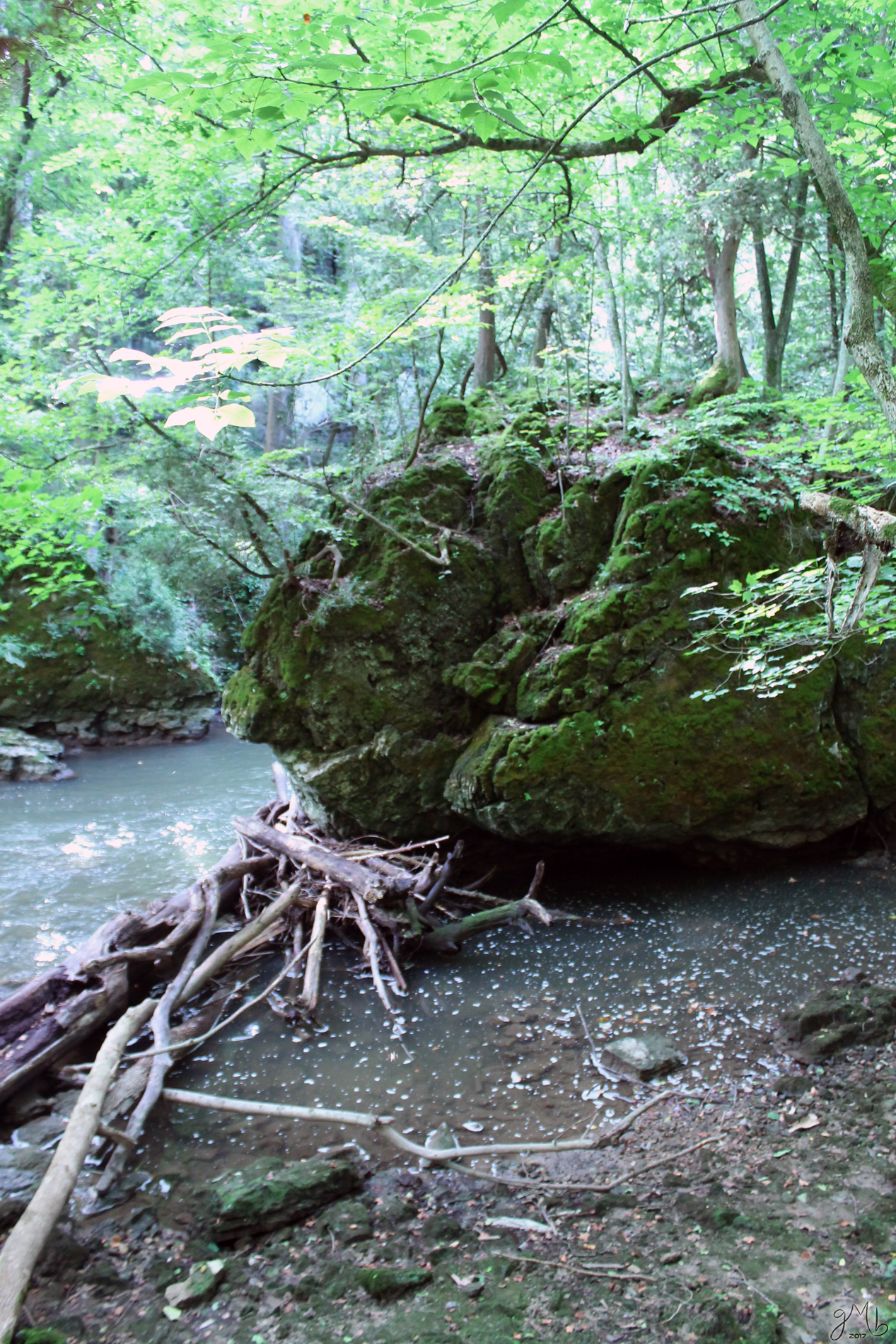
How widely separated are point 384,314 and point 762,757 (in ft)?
20.5

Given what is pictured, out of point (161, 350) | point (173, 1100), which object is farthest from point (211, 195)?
point (161, 350)

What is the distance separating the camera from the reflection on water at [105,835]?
7.35m

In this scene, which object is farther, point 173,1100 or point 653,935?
point 653,935

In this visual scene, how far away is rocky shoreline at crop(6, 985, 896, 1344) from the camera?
2.75 m

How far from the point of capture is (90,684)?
1644 centimetres

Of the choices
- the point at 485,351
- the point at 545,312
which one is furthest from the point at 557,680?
the point at 545,312

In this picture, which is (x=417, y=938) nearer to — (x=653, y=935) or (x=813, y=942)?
(x=653, y=935)

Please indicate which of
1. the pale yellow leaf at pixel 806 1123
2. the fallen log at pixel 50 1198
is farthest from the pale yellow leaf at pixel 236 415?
the pale yellow leaf at pixel 806 1123

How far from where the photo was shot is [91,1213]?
362cm

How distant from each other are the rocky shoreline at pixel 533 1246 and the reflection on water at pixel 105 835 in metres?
3.69

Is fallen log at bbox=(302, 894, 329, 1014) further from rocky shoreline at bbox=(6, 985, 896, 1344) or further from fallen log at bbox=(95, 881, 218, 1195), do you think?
rocky shoreline at bbox=(6, 985, 896, 1344)

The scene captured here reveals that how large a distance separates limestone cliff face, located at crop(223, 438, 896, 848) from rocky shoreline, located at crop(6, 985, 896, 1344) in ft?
9.15

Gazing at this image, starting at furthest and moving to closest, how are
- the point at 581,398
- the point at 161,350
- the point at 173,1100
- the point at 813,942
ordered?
the point at 161,350, the point at 581,398, the point at 813,942, the point at 173,1100

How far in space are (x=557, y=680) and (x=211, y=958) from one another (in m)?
3.79
